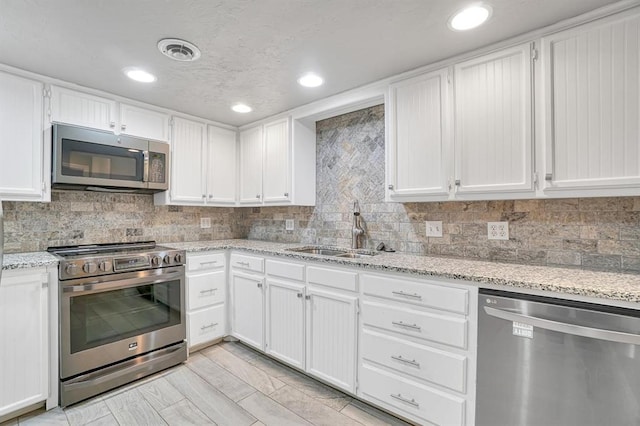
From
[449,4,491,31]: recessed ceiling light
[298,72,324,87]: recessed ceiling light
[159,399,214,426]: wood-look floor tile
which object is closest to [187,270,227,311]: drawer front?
[159,399,214,426]: wood-look floor tile

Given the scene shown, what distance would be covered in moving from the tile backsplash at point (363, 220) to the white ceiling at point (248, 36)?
28.8 inches

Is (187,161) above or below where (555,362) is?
above

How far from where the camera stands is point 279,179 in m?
3.06

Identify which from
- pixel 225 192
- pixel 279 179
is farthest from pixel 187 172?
pixel 279 179

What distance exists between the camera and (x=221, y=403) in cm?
203

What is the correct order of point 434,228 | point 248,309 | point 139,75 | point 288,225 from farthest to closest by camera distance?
point 288,225
point 248,309
point 434,228
point 139,75

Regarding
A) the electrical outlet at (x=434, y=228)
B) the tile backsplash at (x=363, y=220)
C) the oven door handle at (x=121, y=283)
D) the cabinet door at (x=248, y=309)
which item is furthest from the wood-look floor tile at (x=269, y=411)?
the electrical outlet at (x=434, y=228)

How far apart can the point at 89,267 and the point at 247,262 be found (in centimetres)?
113

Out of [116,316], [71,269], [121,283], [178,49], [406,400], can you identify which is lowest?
[406,400]

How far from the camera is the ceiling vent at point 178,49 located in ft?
5.85

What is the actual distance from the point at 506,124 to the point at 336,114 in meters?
1.45

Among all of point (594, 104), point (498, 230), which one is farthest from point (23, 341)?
point (594, 104)

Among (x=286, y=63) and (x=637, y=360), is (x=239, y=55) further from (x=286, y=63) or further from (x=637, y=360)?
(x=637, y=360)

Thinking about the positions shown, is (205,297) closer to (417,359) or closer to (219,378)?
(219,378)
